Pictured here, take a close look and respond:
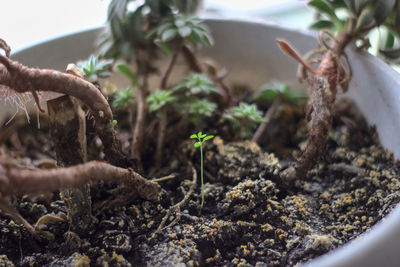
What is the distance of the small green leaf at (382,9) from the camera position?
106cm

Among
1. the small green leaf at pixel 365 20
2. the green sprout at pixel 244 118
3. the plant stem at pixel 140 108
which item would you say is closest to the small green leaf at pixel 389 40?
the small green leaf at pixel 365 20

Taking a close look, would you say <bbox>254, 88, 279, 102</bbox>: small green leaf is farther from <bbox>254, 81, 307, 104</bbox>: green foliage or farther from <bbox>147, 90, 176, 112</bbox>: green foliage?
<bbox>147, 90, 176, 112</bbox>: green foliage

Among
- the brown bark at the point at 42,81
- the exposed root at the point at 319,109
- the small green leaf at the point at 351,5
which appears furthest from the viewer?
the small green leaf at the point at 351,5

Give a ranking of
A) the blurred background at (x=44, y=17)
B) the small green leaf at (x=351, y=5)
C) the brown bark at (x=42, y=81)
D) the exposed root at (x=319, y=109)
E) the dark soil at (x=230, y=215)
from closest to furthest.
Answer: the brown bark at (x=42, y=81), the dark soil at (x=230, y=215), the exposed root at (x=319, y=109), the small green leaf at (x=351, y=5), the blurred background at (x=44, y=17)

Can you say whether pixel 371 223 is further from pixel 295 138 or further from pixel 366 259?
pixel 295 138

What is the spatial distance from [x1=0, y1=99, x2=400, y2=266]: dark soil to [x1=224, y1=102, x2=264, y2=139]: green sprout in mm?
61

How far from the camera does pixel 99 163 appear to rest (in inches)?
30.4

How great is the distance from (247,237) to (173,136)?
481 millimetres

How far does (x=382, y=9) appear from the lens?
1.08m

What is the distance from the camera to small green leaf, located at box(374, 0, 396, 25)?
3.49 ft

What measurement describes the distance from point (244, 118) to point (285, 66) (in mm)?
426

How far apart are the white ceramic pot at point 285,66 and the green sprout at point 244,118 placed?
345 mm

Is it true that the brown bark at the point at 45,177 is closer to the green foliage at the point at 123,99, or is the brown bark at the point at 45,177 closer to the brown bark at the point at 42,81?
the brown bark at the point at 42,81

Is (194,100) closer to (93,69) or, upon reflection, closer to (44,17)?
(93,69)
